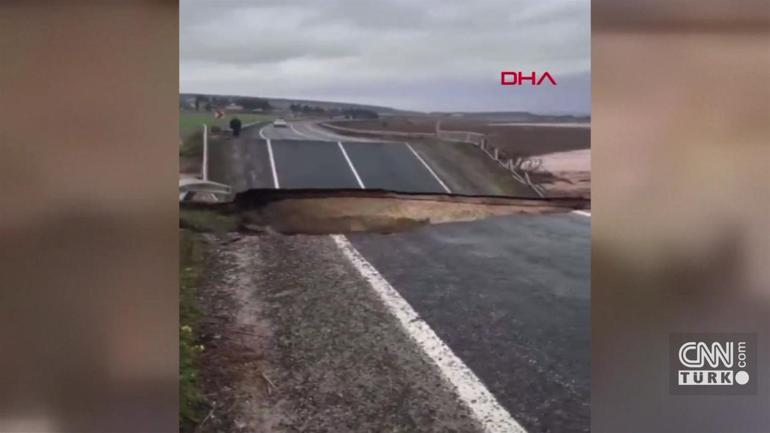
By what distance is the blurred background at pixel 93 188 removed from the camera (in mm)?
2176

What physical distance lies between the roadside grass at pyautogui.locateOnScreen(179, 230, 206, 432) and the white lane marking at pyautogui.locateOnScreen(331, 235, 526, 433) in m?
0.43

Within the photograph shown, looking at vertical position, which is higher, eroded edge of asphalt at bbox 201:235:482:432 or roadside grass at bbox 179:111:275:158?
roadside grass at bbox 179:111:275:158

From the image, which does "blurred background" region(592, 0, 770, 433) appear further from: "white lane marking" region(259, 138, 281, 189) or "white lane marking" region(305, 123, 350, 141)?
"white lane marking" region(259, 138, 281, 189)

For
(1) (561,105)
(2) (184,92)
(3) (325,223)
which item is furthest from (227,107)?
(1) (561,105)

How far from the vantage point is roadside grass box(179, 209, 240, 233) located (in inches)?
86.1

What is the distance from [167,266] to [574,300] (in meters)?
1.22

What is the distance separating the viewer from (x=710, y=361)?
2.21 meters

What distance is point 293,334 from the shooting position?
2.21 metres

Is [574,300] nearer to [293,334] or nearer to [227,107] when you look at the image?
[293,334]

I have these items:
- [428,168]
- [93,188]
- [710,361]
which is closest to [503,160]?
[428,168]

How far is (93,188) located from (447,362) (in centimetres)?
117

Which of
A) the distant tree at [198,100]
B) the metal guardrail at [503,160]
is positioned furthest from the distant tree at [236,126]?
the metal guardrail at [503,160]

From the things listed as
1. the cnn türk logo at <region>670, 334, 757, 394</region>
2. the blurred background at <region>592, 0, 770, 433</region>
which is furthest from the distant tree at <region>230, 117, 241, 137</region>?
the cnn türk logo at <region>670, 334, 757, 394</region>

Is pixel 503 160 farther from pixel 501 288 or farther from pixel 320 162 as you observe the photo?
pixel 320 162
